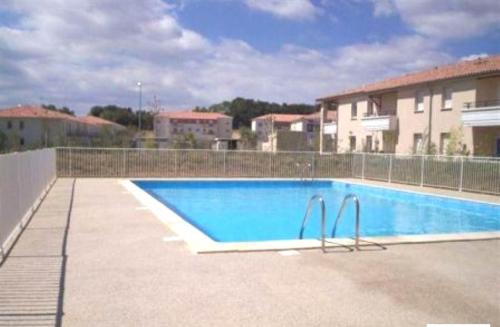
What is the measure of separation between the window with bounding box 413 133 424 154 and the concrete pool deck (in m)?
22.4

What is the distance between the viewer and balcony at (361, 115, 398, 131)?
32.9m

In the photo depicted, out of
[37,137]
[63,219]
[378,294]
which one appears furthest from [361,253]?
[37,137]

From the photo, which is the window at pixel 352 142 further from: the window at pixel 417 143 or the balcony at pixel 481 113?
the balcony at pixel 481 113

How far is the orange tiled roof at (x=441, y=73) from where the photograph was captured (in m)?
26.2

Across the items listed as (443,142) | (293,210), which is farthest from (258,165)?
(443,142)

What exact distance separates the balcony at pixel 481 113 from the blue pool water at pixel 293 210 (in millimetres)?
8367

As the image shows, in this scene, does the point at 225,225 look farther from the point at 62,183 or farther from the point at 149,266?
the point at 62,183

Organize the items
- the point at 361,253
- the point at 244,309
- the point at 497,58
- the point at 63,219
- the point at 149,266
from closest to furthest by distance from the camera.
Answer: the point at 244,309 < the point at 149,266 < the point at 361,253 < the point at 63,219 < the point at 497,58

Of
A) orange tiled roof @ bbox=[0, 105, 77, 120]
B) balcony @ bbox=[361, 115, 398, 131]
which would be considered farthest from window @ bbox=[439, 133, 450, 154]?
orange tiled roof @ bbox=[0, 105, 77, 120]

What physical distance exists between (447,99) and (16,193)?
2570cm

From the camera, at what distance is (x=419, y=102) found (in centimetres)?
3114

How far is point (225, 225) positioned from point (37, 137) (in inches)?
2234

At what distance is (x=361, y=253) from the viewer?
7355 millimetres

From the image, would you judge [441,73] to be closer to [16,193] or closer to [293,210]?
[293,210]
